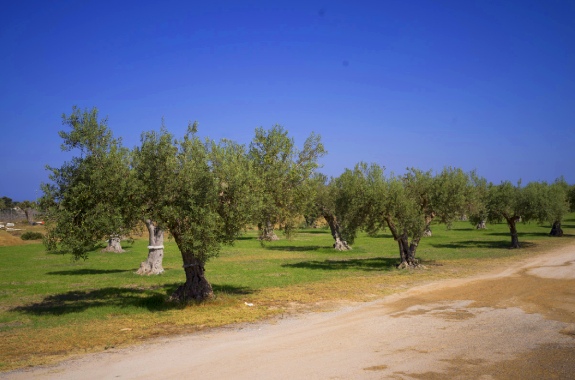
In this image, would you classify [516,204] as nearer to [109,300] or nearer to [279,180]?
[279,180]

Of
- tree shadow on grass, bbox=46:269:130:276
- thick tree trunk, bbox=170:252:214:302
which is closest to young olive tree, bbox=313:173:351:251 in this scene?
tree shadow on grass, bbox=46:269:130:276

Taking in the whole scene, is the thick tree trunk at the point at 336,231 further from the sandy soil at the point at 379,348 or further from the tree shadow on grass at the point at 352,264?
the sandy soil at the point at 379,348

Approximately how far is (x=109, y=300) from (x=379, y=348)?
577 inches

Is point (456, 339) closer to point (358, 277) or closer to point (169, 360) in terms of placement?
point (169, 360)

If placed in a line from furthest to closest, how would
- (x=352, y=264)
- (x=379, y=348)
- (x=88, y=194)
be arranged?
(x=352, y=264)
(x=88, y=194)
(x=379, y=348)

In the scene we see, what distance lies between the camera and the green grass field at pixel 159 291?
15602 mm

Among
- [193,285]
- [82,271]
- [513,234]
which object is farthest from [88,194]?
[513,234]

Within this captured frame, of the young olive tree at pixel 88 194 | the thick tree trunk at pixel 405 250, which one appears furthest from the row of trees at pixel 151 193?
the thick tree trunk at pixel 405 250

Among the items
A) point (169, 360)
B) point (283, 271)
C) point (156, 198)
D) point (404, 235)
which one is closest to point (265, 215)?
point (156, 198)

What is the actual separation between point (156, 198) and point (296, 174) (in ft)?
24.4

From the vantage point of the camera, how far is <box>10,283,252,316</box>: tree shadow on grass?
20125 millimetres

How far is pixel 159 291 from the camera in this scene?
24.5 metres

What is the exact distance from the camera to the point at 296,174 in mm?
22656

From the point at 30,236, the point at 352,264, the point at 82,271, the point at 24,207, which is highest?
A: the point at 24,207
